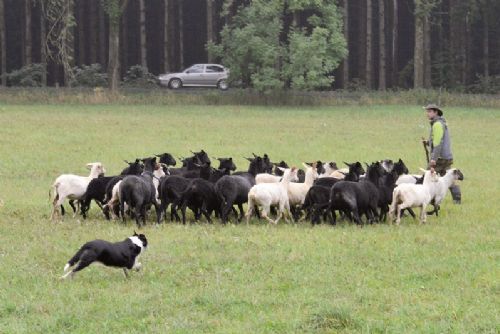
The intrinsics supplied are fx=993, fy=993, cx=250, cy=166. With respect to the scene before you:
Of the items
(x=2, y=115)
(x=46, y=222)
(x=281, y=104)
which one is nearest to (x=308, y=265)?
(x=46, y=222)

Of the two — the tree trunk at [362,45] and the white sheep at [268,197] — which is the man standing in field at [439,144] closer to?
the white sheep at [268,197]

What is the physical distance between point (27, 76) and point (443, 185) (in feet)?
154

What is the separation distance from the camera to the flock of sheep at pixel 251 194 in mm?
16797

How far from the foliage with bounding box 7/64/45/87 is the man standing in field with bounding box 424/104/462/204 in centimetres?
4373

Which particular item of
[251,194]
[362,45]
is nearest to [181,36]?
[362,45]

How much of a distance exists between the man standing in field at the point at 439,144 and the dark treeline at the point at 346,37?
141 feet

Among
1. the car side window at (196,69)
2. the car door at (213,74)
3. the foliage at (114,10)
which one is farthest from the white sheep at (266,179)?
the car side window at (196,69)

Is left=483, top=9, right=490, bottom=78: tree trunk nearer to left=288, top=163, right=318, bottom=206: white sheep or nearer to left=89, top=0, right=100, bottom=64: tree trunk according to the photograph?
left=89, top=0, right=100, bottom=64: tree trunk

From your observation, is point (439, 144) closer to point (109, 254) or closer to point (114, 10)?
point (109, 254)

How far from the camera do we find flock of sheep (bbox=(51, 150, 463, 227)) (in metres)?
16.8

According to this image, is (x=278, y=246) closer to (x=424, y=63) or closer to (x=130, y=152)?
(x=130, y=152)

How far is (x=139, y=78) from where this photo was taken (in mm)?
63500

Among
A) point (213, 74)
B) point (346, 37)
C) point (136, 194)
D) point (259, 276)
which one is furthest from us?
point (346, 37)

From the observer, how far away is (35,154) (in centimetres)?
2905
